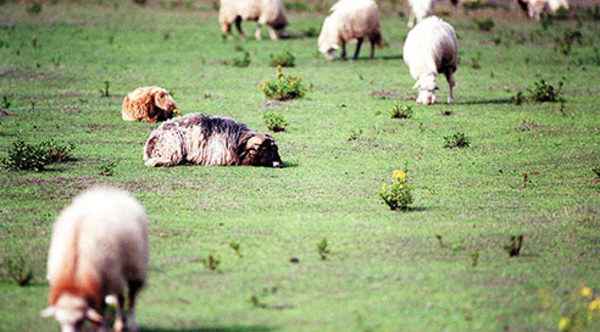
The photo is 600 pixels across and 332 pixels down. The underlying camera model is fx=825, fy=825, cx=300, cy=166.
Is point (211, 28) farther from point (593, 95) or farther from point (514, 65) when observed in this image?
point (593, 95)

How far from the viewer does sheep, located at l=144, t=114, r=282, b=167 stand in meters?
10.3

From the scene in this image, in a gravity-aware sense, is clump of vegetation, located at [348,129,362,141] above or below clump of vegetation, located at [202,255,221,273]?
above

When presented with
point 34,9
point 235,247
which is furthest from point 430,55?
point 34,9

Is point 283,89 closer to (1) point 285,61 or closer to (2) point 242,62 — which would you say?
(1) point 285,61

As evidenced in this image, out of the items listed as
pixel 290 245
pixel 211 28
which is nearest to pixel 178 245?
pixel 290 245

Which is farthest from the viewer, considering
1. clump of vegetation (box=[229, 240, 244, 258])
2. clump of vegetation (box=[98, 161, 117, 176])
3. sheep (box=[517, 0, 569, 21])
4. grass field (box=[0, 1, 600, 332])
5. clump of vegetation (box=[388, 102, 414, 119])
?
sheep (box=[517, 0, 569, 21])

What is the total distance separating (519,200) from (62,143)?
630 centimetres

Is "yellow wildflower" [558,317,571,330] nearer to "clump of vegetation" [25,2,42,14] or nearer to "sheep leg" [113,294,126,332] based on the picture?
"sheep leg" [113,294,126,332]

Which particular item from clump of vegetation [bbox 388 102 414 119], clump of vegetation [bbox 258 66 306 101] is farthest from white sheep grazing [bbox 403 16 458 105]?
clump of vegetation [bbox 258 66 306 101]

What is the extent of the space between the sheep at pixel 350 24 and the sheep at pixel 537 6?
9.85 m

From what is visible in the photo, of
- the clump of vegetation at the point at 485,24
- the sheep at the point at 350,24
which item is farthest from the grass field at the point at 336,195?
the clump of vegetation at the point at 485,24

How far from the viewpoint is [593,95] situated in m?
16.1

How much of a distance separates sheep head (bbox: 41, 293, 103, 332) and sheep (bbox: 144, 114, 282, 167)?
572 cm

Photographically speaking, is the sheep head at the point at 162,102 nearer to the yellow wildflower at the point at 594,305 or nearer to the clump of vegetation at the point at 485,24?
the yellow wildflower at the point at 594,305
